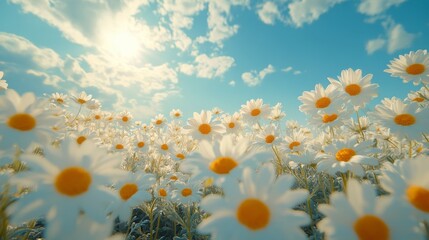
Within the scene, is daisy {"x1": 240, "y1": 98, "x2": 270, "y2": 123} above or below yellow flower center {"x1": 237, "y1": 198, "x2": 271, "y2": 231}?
above

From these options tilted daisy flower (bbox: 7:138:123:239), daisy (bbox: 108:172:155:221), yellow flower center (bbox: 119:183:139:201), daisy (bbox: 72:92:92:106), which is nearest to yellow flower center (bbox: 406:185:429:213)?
tilted daisy flower (bbox: 7:138:123:239)

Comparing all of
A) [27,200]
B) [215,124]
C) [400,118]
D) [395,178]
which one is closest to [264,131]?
[215,124]

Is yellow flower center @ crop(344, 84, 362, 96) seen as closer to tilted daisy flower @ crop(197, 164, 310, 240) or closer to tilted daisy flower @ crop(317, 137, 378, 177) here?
tilted daisy flower @ crop(317, 137, 378, 177)

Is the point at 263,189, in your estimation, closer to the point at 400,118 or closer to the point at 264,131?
the point at 400,118

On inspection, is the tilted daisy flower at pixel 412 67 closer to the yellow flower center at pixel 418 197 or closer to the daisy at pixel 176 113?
the yellow flower center at pixel 418 197

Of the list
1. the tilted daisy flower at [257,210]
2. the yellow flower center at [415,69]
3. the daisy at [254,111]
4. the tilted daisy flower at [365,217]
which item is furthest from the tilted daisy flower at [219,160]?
the yellow flower center at [415,69]

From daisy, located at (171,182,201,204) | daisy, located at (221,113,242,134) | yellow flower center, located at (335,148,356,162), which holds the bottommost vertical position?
daisy, located at (171,182,201,204)
